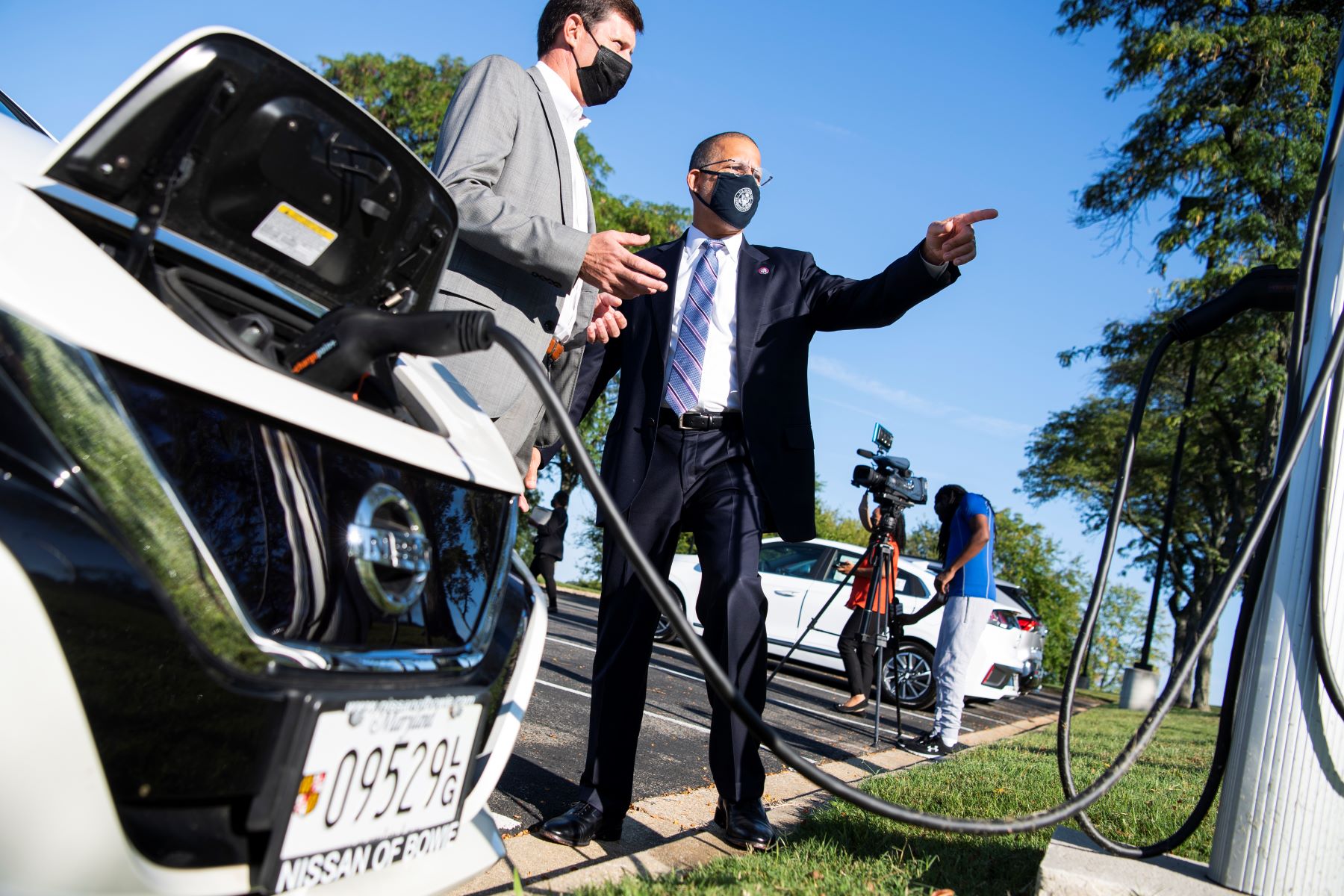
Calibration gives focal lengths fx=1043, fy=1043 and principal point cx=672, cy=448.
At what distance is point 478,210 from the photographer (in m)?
2.72

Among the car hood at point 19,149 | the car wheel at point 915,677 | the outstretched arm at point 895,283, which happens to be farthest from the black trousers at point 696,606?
the car wheel at point 915,677

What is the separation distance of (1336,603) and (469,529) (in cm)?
177

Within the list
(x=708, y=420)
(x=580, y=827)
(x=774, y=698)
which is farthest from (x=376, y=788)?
(x=774, y=698)

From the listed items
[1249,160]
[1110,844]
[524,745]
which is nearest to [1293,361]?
[1110,844]

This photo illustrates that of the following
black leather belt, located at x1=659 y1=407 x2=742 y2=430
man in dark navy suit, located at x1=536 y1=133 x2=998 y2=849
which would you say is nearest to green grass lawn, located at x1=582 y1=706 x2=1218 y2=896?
man in dark navy suit, located at x1=536 y1=133 x2=998 y2=849

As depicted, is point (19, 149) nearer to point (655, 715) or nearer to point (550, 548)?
point (655, 715)

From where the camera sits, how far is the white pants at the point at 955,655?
653 cm

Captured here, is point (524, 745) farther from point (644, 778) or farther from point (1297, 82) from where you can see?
point (1297, 82)

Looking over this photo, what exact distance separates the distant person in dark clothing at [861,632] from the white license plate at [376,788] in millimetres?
6328

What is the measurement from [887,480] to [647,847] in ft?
14.7

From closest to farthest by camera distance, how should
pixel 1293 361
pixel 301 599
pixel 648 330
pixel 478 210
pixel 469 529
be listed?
1. pixel 301 599
2. pixel 469 529
3. pixel 1293 361
4. pixel 478 210
5. pixel 648 330

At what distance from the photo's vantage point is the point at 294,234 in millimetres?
2156

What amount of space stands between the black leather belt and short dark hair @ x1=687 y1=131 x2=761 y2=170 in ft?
3.07

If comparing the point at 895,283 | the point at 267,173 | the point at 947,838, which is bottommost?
the point at 947,838
